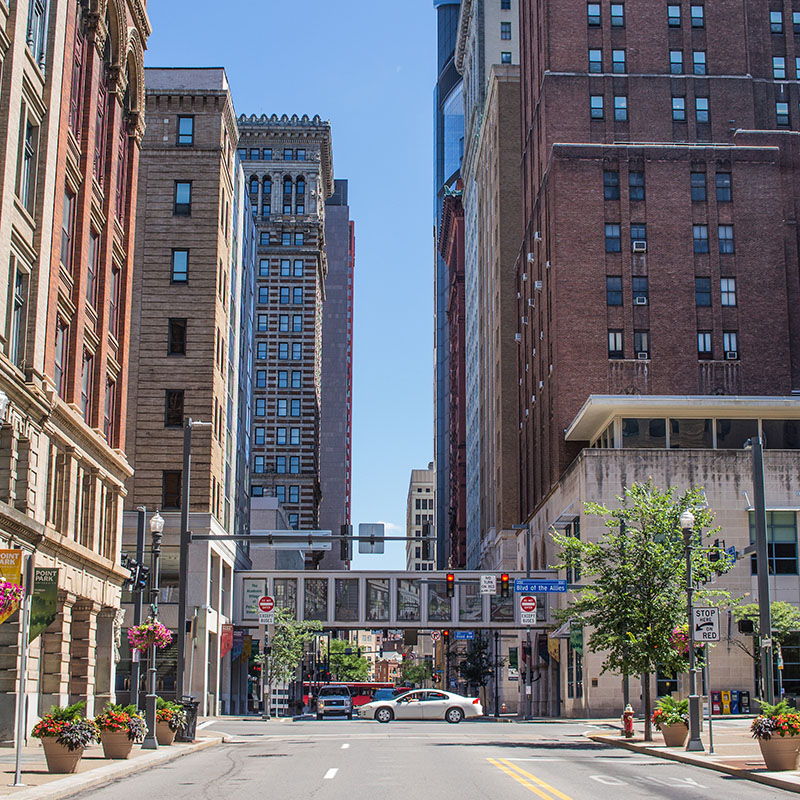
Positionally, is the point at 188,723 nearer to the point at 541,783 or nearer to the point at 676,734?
the point at 676,734

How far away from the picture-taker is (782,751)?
23891 mm

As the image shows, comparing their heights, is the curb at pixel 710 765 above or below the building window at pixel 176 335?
below

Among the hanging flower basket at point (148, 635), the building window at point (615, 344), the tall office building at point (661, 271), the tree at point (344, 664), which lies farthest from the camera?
the tree at point (344, 664)

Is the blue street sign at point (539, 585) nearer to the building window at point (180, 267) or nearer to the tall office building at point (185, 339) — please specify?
the tall office building at point (185, 339)

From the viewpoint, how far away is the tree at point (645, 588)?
122ft

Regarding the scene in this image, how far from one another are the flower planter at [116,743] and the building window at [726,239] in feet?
192

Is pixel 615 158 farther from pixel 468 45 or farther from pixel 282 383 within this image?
pixel 468 45

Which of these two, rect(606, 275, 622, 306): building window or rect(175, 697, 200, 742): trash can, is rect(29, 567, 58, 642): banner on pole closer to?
rect(175, 697, 200, 742): trash can

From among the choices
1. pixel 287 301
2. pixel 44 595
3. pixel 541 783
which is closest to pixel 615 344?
pixel 44 595

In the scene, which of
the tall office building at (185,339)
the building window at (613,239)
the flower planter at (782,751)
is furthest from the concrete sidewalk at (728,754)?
the building window at (613,239)

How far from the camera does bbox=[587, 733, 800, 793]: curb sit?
21.1m

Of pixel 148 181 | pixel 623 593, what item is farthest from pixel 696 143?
pixel 623 593

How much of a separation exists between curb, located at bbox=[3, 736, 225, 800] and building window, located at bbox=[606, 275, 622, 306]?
165 ft

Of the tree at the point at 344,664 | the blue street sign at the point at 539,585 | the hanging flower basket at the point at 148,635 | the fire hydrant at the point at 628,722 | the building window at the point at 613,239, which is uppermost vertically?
the building window at the point at 613,239
